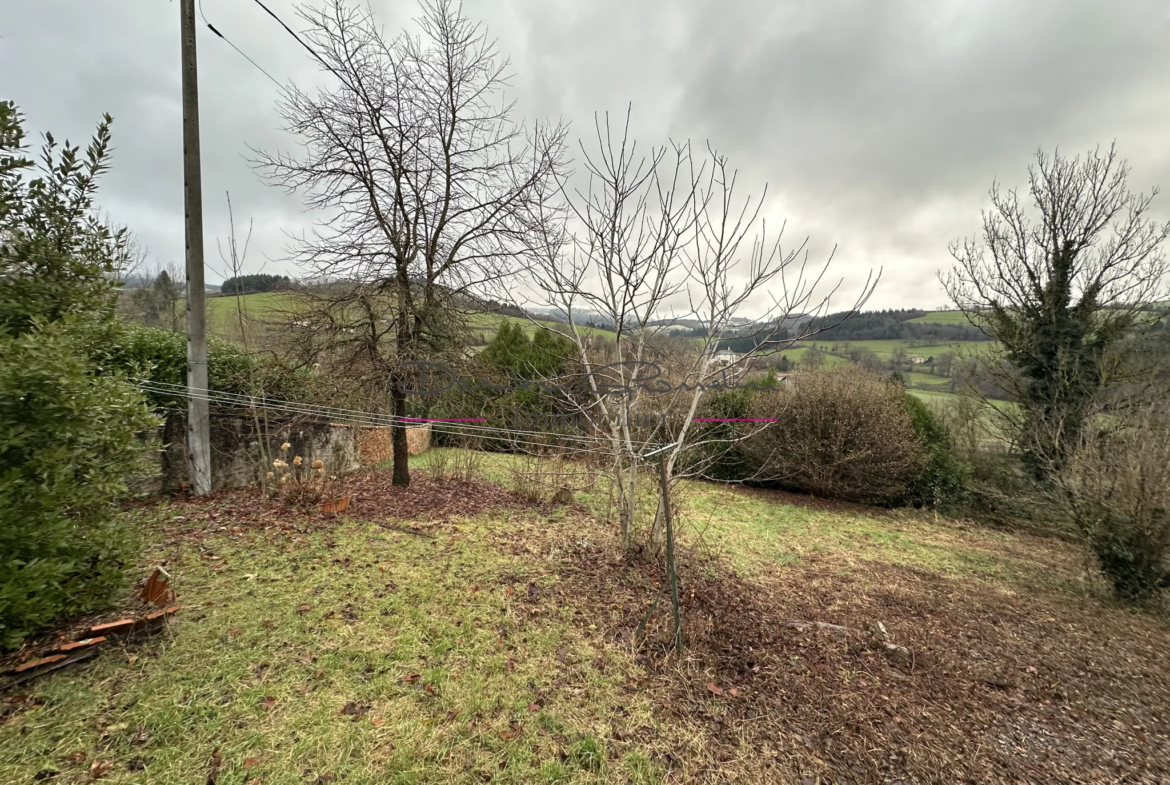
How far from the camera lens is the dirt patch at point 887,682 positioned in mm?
2123

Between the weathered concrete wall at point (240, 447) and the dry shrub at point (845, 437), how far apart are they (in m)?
8.39

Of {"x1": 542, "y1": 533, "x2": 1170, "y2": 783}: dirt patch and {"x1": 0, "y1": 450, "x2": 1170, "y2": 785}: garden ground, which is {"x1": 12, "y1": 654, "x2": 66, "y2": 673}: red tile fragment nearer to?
{"x1": 0, "y1": 450, "x2": 1170, "y2": 785}: garden ground

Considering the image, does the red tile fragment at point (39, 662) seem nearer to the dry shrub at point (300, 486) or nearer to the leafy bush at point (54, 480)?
the leafy bush at point (54, 480)

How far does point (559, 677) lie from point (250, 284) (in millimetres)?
7763

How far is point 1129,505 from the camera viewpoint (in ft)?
14.3

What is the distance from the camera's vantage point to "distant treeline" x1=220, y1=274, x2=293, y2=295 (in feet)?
20.3

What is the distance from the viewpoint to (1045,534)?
7992 millimetres

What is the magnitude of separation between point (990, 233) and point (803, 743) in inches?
475

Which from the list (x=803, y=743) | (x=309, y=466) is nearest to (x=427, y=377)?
(x=309, y=466)

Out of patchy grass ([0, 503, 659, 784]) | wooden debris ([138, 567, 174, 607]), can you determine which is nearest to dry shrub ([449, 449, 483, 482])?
patchy grass ([0, 503, 659, 784])

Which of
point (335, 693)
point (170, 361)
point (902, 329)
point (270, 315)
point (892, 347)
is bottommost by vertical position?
point (335, 693)

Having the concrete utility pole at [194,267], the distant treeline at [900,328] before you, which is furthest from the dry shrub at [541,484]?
the distant treeline at [900,328]

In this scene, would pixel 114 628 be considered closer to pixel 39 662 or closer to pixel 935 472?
pixel 39 662

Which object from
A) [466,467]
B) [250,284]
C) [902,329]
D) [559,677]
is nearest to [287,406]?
[250,284]
